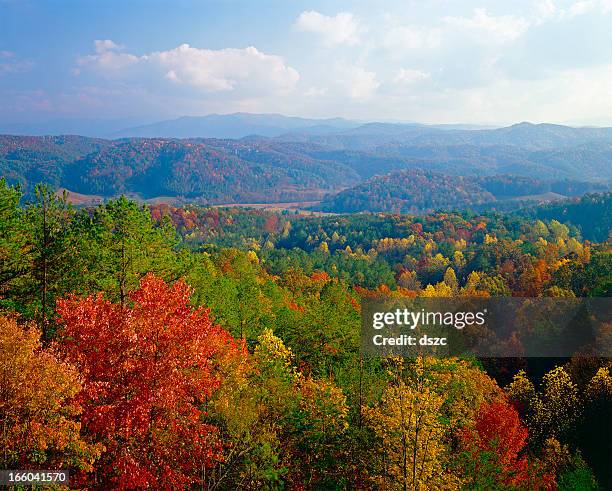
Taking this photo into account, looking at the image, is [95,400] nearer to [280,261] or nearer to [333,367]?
[333,367]

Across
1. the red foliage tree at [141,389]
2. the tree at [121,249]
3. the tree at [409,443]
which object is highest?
the tree at [121,249]

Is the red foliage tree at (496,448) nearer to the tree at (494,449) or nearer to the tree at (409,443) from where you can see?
the tree at (494,449)

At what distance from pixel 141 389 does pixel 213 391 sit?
341 cm

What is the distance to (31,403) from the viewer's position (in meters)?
14.1

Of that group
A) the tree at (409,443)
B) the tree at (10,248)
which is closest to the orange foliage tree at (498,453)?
the tree at (409,443)

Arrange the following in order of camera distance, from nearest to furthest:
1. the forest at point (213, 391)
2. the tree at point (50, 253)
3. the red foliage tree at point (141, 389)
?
the forest at point (213, 391) < the red foliage tree at point (141, 389) < the tree at point (50, 253)

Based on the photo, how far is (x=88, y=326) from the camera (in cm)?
1723

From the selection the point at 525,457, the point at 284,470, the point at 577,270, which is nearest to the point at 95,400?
the point at 284,470

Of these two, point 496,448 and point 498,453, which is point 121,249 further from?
point 496,448

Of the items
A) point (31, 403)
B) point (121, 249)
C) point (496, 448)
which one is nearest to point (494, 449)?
point (496, 448)

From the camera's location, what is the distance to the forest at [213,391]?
53.8 feet

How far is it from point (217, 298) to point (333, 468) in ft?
43.5
